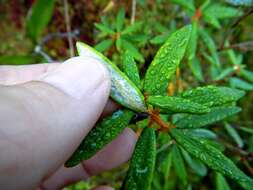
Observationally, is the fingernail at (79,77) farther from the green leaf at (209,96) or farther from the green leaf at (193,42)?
the green leaf at (193,42)

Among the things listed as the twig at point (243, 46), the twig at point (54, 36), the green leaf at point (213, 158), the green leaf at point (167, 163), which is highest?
the twig at point (54, 36)

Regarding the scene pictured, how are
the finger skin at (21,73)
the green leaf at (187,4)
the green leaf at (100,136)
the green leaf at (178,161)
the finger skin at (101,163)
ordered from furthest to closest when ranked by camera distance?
1. the green leaf at (187,4)
2. the green leaf at (178,161)
3. the finger skin at (101,163)
4. the finger skin at (21,73)
5. the green leaf at (100,136)

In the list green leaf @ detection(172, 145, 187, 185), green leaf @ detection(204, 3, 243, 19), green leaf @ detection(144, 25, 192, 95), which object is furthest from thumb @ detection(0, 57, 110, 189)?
green leaf @ detection(204, 3, 243, 19)

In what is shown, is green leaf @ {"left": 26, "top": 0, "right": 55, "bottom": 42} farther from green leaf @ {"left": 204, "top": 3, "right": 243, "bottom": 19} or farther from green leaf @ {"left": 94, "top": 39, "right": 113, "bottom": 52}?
green leaf @ {"left": 204, "top": 3, "right": 243, "bottom": 19}

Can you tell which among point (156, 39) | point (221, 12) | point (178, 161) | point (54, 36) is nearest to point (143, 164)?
point (178, 161)

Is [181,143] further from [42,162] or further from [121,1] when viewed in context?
[121,1]

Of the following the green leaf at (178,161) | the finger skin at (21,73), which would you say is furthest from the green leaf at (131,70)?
the green leaf at (178,161)

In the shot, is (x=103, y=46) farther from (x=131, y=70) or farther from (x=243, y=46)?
(x=131, y=70)
